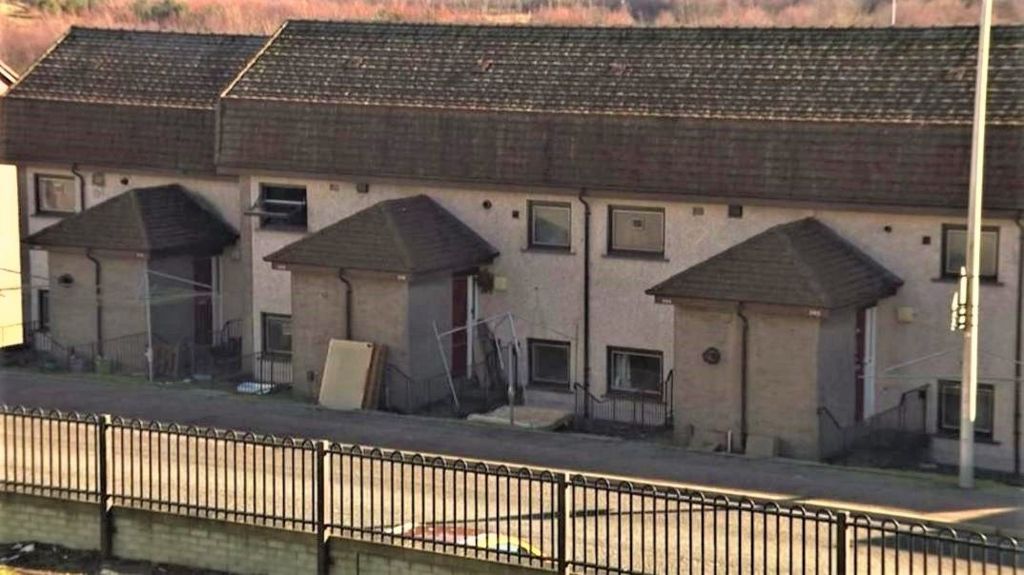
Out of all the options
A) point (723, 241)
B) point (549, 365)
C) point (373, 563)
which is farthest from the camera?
point (549, 365)

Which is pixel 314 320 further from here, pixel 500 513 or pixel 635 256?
→ pixel 500 513

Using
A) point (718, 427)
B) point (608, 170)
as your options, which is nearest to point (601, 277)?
point (608, 170)

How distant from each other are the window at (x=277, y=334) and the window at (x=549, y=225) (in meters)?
5.66

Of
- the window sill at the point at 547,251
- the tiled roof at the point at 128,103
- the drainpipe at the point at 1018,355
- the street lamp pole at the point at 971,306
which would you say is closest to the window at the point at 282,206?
the tiled roof at the point at 128,103

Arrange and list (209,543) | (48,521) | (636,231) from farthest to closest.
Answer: (636,231), (48,521), (209,543)

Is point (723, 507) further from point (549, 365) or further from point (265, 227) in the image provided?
point (265, 227)

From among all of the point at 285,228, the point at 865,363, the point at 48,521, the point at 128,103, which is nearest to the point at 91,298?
the point at 285,228

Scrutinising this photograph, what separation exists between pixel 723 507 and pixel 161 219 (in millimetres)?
21289

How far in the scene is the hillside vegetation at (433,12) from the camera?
76.8 meters

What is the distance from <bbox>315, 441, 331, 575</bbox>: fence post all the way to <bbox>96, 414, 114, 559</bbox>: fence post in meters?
3.09

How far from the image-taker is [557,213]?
1315 inches

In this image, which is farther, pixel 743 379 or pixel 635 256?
pixel 635 256

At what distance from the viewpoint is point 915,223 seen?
29.7 metres

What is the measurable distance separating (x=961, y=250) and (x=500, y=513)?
10.5 meters
